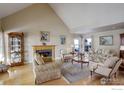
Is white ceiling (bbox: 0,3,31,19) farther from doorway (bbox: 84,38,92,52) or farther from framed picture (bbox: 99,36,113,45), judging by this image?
framed picture (bbox: 99,36,113,45)

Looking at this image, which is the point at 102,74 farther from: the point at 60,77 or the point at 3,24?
the point at 3,24

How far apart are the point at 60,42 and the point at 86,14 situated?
2.13ft

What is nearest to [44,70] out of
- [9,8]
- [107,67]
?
[107,67]

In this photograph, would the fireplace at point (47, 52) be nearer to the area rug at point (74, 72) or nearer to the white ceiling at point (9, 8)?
the area rug at point (74, 72)

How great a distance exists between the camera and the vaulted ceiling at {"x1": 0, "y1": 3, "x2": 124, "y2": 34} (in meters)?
1.74

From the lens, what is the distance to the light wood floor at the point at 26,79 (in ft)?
6.04

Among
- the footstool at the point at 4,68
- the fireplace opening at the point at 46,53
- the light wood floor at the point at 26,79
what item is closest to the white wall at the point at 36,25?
the fireplace opening at the point at 46,53

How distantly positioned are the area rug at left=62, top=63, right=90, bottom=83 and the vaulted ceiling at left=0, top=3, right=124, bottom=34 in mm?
619

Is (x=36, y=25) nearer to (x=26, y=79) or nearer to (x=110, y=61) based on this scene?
(x=26, y=79)

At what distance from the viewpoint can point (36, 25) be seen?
1.96 meters

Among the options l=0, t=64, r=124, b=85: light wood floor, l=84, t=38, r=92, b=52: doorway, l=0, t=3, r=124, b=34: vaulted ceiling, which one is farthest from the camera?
l=84, t=38, r=92, b=52: doorway

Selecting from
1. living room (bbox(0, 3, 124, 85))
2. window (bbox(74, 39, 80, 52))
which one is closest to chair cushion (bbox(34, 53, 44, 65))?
living room (bbox(0, 3, 124, 85))

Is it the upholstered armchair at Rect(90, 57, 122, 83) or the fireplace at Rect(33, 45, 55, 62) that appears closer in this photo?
the upholstered armchair at Rect(90, 57, 122, 83)

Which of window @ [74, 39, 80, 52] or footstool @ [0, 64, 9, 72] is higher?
window @ [74, 39, 80, 52]
